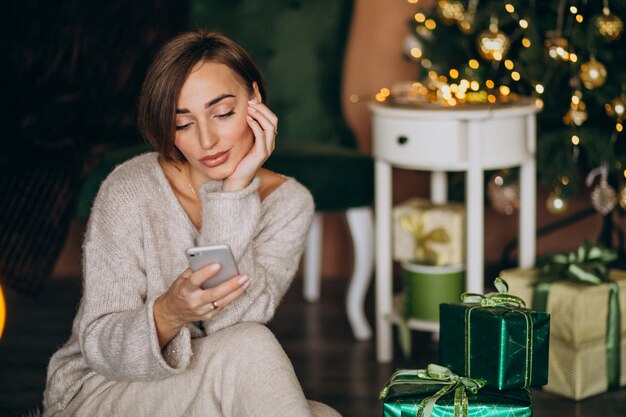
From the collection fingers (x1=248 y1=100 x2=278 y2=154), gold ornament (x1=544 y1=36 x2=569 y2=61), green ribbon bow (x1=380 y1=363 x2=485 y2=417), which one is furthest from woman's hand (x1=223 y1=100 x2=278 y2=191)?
gold ornament (x1=544 y1=36 x2=569 y2=61)

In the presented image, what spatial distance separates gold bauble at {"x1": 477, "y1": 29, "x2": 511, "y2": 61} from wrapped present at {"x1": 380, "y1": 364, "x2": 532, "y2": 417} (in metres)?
1.27

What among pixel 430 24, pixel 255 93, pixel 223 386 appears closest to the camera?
pixel 223 386

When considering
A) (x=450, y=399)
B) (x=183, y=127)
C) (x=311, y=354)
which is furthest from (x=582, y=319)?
(x=183, y=127)

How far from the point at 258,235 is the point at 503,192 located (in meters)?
1.26

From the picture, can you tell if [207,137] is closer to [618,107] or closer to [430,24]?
[618,107]

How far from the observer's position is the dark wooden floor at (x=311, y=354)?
7.14ft

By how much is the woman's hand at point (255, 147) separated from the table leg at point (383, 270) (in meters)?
0.94

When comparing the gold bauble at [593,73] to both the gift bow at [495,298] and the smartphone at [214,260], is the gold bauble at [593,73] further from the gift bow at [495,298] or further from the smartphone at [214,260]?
the smartphone at [214,260]

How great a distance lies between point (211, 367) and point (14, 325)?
159 cm

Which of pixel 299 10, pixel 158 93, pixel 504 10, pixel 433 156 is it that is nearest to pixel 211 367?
pixel 158 93

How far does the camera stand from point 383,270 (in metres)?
2.52

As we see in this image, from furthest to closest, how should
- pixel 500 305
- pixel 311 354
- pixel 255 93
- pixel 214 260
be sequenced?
pixel 311 354, pixel 500 305, pixel 255 93, pixel 214 260

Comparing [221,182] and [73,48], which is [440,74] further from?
[221,182]

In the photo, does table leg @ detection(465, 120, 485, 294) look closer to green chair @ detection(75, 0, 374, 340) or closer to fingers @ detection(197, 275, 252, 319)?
green chair @ detection(75, 0, 374, 340)
